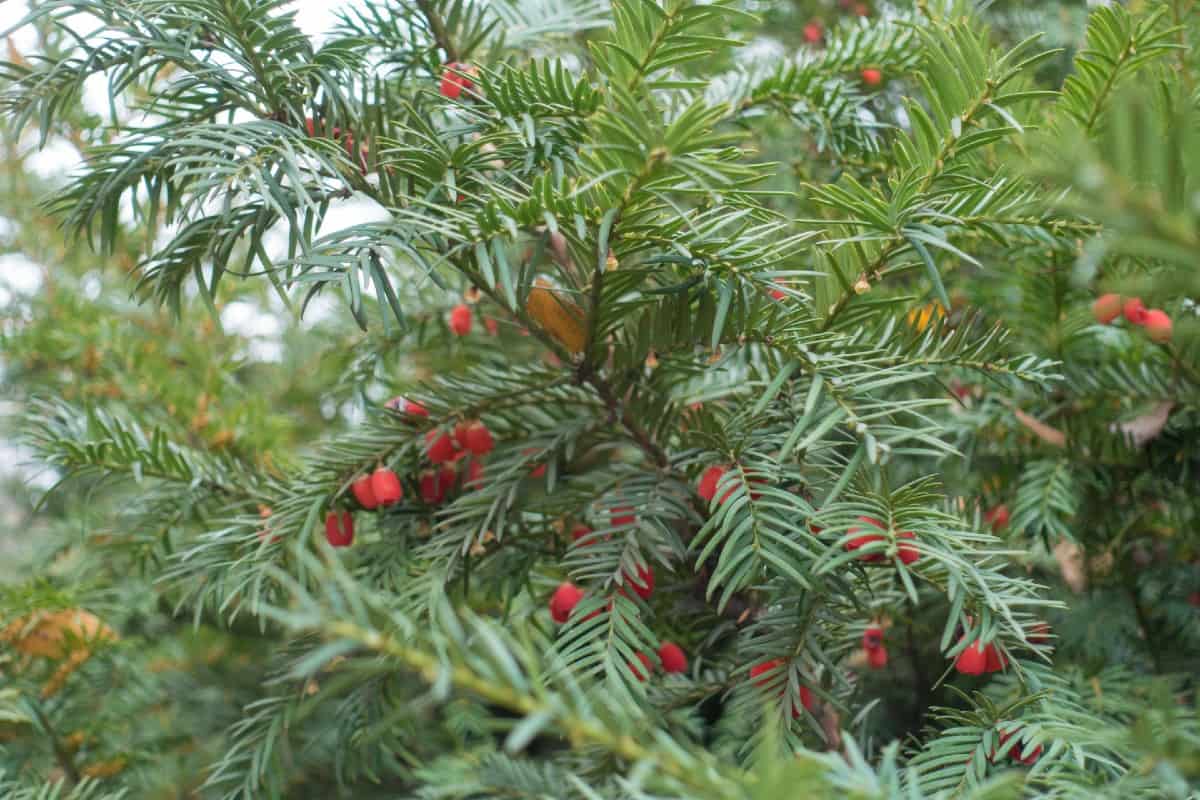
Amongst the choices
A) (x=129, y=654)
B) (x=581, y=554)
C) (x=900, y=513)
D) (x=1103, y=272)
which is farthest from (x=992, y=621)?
(x=129, y=654)

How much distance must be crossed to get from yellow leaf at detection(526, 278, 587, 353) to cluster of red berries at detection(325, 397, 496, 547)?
8cm

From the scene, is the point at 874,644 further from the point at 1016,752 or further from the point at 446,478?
the point at 446,478

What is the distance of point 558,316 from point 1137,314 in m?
0.31

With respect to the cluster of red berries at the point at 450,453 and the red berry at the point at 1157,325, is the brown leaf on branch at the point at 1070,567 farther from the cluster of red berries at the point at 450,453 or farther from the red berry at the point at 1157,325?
the cluster of red berries at the point at 450,453

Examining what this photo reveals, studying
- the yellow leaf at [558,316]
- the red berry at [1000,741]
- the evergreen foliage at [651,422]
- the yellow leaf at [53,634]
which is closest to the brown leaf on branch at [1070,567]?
the evergreen foliage at [651,422]

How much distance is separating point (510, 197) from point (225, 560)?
0.26 metres

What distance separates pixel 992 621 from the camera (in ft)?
1.23

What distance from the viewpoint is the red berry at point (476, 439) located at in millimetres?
502

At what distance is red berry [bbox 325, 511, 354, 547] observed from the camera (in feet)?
1.68

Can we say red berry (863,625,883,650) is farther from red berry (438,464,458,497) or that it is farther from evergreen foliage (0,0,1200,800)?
red berry (438,464,458,497)

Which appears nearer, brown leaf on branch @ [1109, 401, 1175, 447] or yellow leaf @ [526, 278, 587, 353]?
yellow leaf @ [526, 278, 587, 353]

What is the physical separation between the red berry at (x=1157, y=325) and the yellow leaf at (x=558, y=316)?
0.99 feet

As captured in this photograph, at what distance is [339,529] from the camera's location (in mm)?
513

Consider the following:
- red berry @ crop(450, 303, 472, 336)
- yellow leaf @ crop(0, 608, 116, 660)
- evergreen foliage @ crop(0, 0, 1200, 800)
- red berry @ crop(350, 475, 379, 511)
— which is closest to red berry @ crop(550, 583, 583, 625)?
evergreen foliage @ crop(0, 0, 1200, 800)
